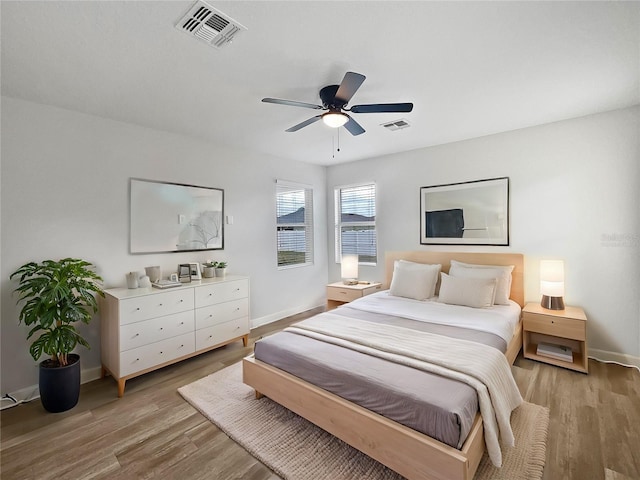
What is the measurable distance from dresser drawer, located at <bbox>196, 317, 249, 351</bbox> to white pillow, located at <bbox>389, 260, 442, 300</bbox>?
72.9 inches

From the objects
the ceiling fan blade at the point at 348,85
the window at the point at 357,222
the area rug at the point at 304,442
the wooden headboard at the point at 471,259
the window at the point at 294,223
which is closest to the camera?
the area rug at the point at 304,442

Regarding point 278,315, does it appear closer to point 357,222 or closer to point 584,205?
point 357,222

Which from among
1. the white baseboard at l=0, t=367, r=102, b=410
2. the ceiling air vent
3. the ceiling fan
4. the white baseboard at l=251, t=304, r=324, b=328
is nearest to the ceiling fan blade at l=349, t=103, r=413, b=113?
the ceiling fan

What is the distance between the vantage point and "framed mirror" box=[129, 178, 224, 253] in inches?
121

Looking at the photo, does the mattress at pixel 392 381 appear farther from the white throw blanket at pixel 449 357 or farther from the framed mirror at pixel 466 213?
the framed mirror at pixel 466 213

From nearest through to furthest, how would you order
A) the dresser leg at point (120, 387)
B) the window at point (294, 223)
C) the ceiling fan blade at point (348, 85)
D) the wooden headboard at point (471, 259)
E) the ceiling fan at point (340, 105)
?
the ceiling fan blade at point (348, 85) → the ceiling fan at point (340, 105) → the dresser leg at point (120, 387) → the wooden headboard at point (471, 259) → the window at point (294, 223)

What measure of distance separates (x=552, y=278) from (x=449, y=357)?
1.96m

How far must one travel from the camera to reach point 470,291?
3.08 m

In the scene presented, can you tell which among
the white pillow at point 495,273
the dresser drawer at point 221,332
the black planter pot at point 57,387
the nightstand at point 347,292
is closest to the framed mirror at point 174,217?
the dresser drawer at point 221,332

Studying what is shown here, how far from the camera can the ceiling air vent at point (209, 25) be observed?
1.55 meters

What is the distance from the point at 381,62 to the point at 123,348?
3.04 meters

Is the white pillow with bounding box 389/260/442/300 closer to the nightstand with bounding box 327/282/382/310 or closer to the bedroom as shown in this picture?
the nightstand with bounding box 327/282/382/310

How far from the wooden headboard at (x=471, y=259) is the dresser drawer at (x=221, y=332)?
2.11 meters

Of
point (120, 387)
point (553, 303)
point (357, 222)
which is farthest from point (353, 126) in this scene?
point (120, 387)
